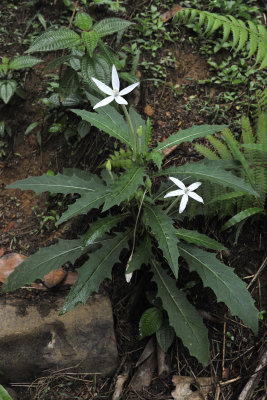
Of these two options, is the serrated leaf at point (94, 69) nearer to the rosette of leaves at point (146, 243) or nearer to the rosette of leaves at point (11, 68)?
the rosette of leaves at point (146, 243)

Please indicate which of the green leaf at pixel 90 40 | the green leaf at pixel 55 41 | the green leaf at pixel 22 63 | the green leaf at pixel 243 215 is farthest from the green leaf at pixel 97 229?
the green leaf at pixel 22 63

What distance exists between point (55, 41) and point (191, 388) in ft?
10.1

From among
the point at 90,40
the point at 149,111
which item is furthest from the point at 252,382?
the point at 90,40

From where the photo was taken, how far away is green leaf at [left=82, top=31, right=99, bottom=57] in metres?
3.25

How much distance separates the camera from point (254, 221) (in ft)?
11.2

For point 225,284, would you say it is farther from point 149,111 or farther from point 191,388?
point 149,111

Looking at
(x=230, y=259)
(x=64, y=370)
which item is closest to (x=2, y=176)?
(x=64, y=370)

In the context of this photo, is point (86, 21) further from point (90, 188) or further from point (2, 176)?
Answer: point (2, 176)

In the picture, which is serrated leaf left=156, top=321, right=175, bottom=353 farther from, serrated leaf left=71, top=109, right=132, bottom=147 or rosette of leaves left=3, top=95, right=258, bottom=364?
serrated leaf left=71, top=109, right=132, bottom=147

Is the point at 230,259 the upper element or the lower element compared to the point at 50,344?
upper

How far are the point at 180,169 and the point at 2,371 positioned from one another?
83.4 inches

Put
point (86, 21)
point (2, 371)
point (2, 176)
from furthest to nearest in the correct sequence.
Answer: point (2, 176), point (86, 21), point (2, 371)

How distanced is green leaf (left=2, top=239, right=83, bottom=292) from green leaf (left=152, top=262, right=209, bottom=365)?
2.24 ft

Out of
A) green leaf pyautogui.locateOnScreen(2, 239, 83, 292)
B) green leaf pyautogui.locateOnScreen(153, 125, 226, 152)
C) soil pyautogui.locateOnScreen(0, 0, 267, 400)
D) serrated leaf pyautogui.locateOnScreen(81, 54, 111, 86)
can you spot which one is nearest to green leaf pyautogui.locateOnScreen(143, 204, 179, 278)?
green leaf pyautogui.locateOnScreen(153, 125, 226, 152)
